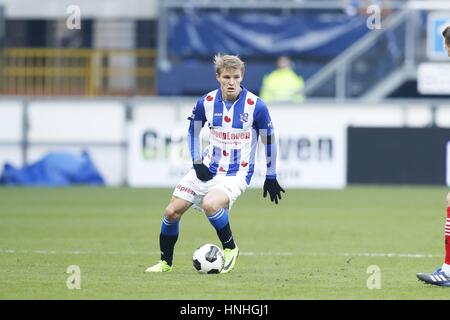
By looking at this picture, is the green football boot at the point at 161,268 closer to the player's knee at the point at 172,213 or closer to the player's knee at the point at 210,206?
the player's knee at the point at 172,213

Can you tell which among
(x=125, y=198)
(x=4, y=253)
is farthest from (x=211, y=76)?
(x=4, y=253)

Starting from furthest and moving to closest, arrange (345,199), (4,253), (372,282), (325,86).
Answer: (325,86) → (345,199) → (4,253) → (372,282)

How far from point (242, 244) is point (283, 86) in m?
11.9

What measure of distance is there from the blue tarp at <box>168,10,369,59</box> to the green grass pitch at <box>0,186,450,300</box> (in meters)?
5.46

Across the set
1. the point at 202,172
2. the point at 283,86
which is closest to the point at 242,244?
the point at 202,172

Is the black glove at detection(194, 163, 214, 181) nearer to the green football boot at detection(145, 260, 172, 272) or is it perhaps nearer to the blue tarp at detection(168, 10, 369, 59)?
the green football boot at detection(145, 260, 172, 272)

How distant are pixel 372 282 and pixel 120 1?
20.3m

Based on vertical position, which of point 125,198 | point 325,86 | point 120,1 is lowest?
point 125,198

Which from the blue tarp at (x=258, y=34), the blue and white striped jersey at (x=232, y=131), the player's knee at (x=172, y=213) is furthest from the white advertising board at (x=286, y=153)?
the player's knee at (x=172, y=213)

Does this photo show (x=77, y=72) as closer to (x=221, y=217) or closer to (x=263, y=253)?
(x=263, y=253)

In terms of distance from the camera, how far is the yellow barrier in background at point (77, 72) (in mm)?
28703

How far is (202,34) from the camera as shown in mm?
27797

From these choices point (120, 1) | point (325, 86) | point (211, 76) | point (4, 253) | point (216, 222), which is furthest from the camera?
point (120, 1)

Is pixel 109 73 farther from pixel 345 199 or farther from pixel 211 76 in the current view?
pixel 345 199
